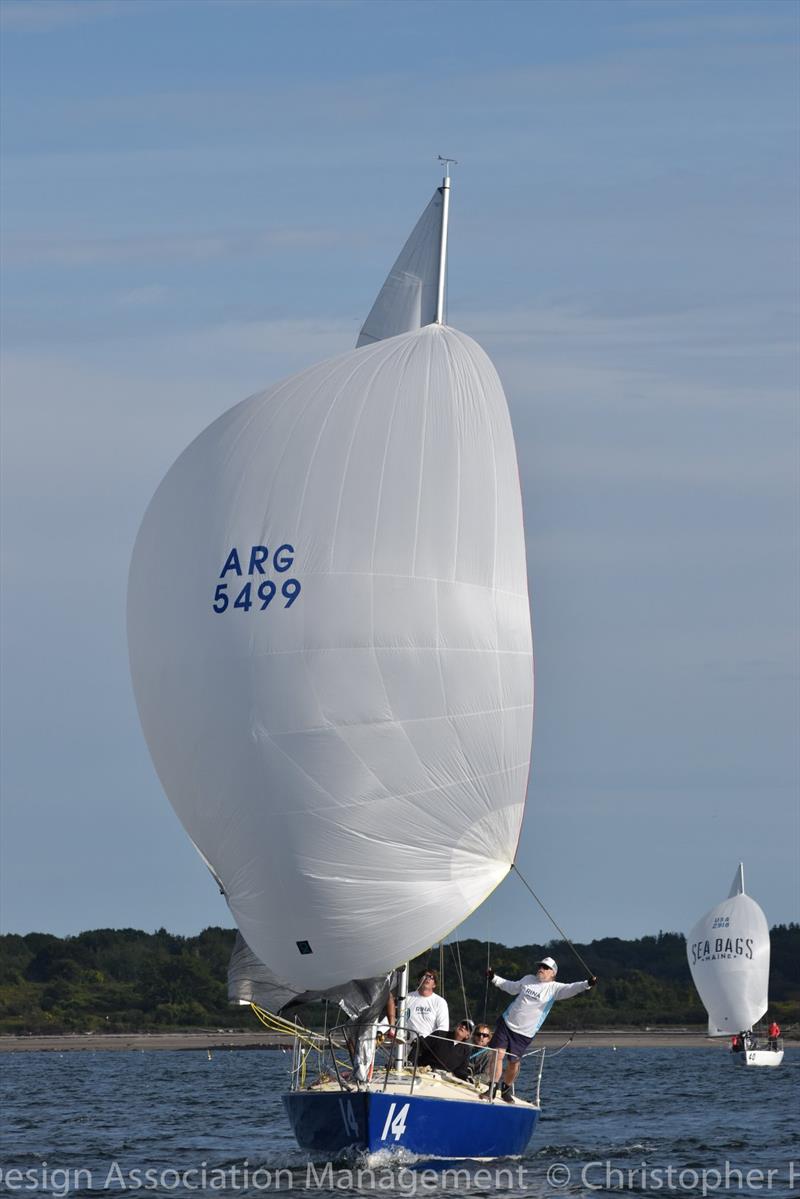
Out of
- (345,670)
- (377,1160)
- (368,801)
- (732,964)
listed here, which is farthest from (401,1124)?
(732,964)

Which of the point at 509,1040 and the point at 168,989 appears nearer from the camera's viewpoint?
the point at 509,1040

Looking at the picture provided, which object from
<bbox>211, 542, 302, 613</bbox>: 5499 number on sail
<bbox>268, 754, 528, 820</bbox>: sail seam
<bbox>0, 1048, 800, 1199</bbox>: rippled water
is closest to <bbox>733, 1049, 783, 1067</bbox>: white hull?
<bbox>0, 1048, 800, 1199</bbox>: rippled water

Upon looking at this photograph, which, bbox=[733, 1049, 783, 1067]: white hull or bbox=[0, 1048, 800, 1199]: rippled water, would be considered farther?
bbox=[733, 1049, 783, 1067]: white hull

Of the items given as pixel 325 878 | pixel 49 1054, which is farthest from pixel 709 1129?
pixel 49 1054

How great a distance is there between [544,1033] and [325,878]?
76.1 metres

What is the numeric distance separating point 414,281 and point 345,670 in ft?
Result: 23.1

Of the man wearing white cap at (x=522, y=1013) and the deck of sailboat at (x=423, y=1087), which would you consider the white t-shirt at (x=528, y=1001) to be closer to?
the man wearing white cap at (x=522, y=1013)

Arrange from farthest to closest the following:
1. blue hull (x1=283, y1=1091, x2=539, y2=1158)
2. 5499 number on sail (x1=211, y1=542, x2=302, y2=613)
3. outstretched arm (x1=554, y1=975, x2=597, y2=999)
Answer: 5499 number on sail (x1=211, y1=542, x2=302, y2=613)
outstretched arm (x1=554, y1=975, x2=597, y2=999)
blue hull (x1=283, y1=1091, x2=539, y2=1158)

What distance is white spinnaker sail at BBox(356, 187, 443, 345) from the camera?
2722 cm

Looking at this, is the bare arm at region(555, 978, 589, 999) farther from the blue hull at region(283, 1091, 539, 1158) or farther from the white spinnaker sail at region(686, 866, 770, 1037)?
the white spinnaker sail at region(686, 866, 770, 1037)

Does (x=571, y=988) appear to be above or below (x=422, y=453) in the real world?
below

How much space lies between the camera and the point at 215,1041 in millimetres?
90750

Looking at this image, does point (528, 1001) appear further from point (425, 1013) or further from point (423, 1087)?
point (423, 1087)

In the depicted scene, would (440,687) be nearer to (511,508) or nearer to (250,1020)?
(511,508)
